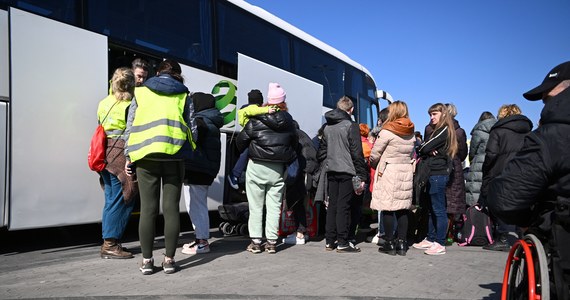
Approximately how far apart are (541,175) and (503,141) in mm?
3416

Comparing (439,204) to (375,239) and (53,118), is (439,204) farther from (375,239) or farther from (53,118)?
(53,118)

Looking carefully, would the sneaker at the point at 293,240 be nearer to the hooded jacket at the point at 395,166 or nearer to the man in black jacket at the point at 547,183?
the hooded jacket at the point at 395,166

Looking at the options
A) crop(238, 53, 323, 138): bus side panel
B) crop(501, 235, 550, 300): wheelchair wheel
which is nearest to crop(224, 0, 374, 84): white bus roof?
crop(238, 53, 323, 138): bus side panel

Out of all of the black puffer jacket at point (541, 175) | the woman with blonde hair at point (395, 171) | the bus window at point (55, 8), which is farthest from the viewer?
the woman with blonde hair at point (395, 171)

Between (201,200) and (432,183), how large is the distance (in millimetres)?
2806

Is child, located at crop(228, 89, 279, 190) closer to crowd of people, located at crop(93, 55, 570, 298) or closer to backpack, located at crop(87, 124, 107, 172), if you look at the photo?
crowd of people, located at crop(93, 55, 570, 298)

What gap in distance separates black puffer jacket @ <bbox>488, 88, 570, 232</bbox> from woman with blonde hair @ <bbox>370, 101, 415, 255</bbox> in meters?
2.82

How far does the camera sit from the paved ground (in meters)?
3.57

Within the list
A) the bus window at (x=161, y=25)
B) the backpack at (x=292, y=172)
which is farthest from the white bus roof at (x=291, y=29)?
the backpack at (x=292, y=172)

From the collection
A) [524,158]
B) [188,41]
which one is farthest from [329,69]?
[524,158]

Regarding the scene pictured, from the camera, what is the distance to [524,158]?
235 centimetres

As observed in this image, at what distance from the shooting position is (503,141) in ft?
17.7

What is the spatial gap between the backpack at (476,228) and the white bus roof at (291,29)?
4.86 metres

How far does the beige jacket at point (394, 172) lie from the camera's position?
17.4 ft
